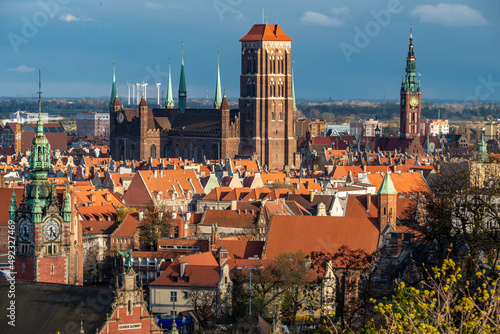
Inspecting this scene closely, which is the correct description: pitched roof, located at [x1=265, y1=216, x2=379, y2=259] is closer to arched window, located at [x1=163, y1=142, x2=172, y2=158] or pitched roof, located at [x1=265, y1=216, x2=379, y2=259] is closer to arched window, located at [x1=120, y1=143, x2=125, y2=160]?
arched window, located at [x1=163, y1=142, x2=172, y2=158]

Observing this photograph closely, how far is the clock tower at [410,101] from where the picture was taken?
17350 cm

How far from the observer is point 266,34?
474 feet

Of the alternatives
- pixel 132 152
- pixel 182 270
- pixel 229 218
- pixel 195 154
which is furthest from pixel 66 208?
pixel 132 152

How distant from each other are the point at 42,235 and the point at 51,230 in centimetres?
51

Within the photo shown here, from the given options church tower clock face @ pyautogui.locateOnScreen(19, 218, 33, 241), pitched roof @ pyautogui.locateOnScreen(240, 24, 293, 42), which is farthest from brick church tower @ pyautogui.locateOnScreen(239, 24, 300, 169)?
church tower clock face @ pyautogui.locateOnScreen(19, 218, 33, 241)

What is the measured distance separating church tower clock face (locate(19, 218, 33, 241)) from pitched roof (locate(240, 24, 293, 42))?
92215mm

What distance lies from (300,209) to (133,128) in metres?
78.6

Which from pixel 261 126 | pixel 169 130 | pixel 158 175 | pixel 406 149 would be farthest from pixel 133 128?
pixel 158 175

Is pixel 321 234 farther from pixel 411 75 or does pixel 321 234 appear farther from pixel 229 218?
pixel 411 75

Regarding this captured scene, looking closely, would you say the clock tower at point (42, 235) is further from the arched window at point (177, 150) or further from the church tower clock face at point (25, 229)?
the arched window at point (177, 150)

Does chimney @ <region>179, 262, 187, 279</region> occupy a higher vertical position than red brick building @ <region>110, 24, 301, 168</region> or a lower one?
lower

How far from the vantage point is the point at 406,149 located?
17000cm

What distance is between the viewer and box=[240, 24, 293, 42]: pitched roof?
144000 mm

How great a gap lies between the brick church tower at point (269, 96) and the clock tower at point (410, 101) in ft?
107
